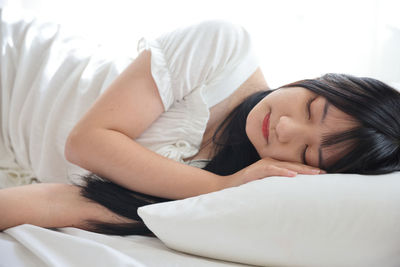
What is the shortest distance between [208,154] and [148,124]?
194 millimetres

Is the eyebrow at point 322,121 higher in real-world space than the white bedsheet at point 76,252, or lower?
higher

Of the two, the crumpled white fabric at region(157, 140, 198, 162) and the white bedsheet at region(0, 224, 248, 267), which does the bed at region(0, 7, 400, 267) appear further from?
the crumpled white fabric at region(157, 140, 198, 162)

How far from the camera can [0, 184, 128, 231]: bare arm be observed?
2.84 ft

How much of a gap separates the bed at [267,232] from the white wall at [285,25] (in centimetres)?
95

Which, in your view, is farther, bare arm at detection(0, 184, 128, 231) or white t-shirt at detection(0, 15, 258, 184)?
white t-shirt at detection(0, 15, 258, 184)

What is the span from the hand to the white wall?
809 mm

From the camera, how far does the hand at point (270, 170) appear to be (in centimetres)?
85

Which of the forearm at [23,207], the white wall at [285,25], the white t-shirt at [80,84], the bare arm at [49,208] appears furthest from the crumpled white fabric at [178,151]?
the white wall at [285,25]

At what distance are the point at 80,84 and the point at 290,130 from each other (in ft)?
2.18

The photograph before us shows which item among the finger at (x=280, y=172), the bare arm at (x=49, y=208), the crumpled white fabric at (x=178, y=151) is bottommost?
the bare arm at (x=49, y=208)

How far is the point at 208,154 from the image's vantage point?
1115 mm

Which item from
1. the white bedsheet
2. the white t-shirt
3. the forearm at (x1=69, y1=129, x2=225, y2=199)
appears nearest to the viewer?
the white bedsheet

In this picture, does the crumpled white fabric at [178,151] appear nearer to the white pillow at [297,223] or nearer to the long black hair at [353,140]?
the long black hair at [353,140]

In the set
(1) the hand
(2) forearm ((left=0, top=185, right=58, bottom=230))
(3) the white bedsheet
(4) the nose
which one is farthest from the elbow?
(4) the nose
